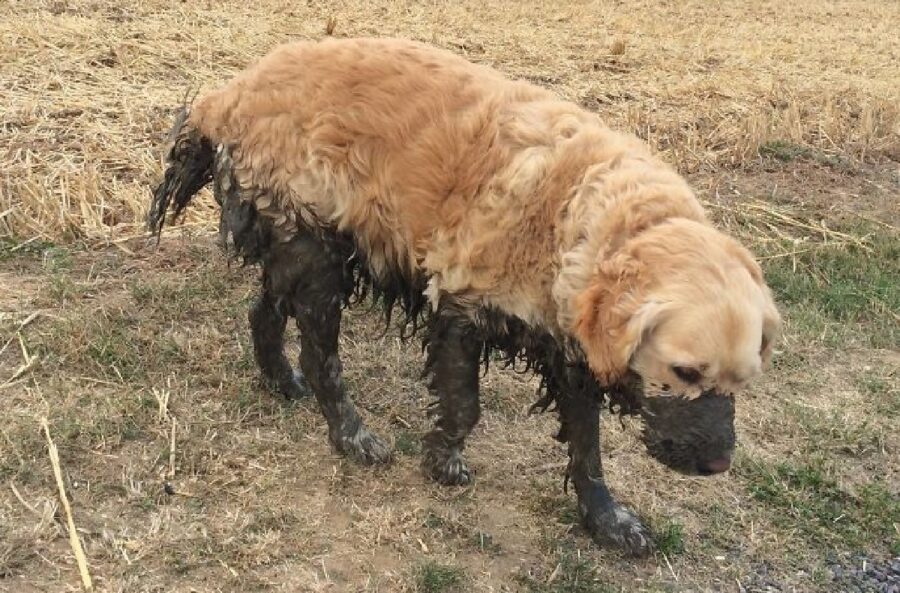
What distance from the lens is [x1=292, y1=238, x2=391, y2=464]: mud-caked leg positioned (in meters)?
4.28

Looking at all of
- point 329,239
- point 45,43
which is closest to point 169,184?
point 329,239

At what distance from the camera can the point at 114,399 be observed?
4.63m

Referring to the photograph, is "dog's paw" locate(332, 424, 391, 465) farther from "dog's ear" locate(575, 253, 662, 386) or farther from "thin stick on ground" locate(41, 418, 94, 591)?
"dog's ear" locate(575, 253, 662, 386)

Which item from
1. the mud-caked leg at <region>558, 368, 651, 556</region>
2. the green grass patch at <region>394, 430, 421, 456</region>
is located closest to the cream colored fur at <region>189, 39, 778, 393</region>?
the mud-caked leg at <region>558, 368, 651, 556</region>

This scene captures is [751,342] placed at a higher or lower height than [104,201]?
higher

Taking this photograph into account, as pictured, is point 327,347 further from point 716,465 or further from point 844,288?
point 844,288

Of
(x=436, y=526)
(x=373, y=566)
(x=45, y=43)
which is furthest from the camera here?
(x=45, y=43)

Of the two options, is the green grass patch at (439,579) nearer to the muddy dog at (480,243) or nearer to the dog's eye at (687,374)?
the muddy dog at (480,243)

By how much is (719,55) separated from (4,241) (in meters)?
11.3

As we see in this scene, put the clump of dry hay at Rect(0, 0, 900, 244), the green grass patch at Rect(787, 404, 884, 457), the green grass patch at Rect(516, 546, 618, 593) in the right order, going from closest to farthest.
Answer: the green grass patch at Rect(516, 546, 618, 593) < the green grass patch at Rect(787, 404, 884, 457) < the clump of dry hay at Rect(0, 0, 900, 244)

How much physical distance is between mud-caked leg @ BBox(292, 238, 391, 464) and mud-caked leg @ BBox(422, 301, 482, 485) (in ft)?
1.21

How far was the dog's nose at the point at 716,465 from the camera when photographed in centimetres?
333

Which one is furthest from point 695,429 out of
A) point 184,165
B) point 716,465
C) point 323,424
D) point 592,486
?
point 184,165

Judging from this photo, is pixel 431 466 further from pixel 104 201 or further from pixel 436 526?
pixel 104 201
